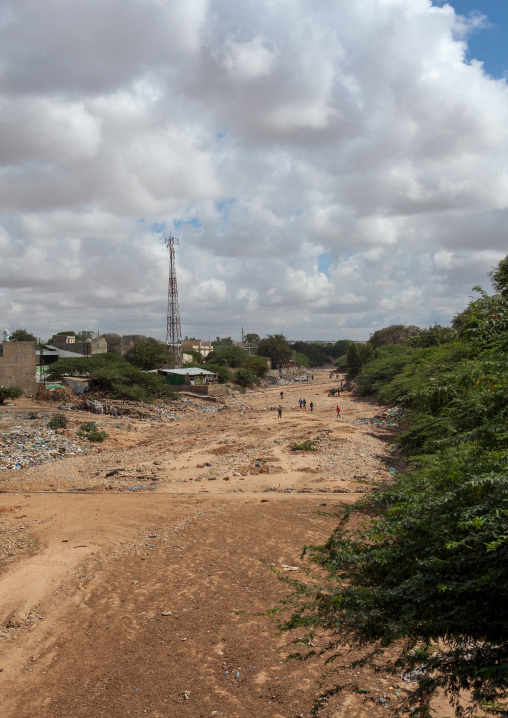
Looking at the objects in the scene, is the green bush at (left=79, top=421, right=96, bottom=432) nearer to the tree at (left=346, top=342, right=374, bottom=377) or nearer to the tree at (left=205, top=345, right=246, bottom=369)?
the tree at (left=346, top=342, right=374, bottom=377)

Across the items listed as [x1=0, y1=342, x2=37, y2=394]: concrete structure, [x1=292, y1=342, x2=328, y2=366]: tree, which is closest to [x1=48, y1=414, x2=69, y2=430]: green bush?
[x1=0, y1=342, x2=37, y2=394]: concrete structure

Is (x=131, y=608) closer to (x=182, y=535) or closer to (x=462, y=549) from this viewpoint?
(x=182, y=535)

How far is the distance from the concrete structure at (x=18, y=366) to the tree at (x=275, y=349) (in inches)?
2054

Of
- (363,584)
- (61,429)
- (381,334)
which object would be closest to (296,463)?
(61,429)

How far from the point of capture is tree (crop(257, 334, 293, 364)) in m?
83.9

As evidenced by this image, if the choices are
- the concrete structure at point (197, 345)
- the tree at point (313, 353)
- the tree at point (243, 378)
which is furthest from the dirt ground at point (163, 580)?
the tree at point (313, 353)

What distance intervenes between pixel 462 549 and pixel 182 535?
27.1 ft

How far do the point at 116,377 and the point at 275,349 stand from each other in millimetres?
49647

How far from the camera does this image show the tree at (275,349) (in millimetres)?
83938

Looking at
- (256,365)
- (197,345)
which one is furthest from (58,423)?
(197,345)

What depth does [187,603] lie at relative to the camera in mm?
7953

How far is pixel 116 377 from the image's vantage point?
3638cm

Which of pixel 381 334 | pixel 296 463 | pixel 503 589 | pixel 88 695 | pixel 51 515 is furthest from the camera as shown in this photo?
pixel 381 334

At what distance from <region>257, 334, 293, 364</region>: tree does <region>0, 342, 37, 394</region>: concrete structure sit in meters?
52.2
